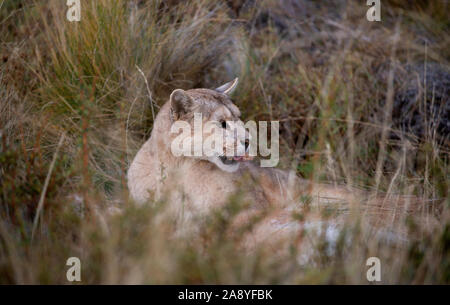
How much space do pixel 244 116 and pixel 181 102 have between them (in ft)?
7.34

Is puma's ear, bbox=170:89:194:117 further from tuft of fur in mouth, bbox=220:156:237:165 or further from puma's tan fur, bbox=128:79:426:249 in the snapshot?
tuft of fur in mouth, bbox=220:156:237:165

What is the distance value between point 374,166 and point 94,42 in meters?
3.46

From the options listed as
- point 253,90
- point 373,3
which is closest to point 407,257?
point 253,90

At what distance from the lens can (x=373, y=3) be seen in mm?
7703

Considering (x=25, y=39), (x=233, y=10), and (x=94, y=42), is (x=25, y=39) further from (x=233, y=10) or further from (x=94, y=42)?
(x=233, y=10)

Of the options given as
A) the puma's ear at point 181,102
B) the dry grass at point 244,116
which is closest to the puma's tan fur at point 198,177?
the puma's ear at point 181,102

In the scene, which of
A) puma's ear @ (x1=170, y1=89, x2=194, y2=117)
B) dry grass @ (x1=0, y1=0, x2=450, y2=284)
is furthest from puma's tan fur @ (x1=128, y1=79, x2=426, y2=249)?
dry grass @ (x1=0, y1=0, x2=450, y2=284)

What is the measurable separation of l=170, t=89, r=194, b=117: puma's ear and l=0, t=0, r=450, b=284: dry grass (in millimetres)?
635

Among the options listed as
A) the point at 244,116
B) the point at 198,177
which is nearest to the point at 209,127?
the point at 198,177

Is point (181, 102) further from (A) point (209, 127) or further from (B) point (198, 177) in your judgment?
(B) point (198, 177)

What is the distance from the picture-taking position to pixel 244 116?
611 cm

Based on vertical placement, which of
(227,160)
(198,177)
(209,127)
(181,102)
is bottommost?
(198,177)

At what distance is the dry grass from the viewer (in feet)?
9.93

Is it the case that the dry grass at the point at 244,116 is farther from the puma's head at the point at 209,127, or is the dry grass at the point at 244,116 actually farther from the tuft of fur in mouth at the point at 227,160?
the tuft of fur in mouth at the point at 227,160
